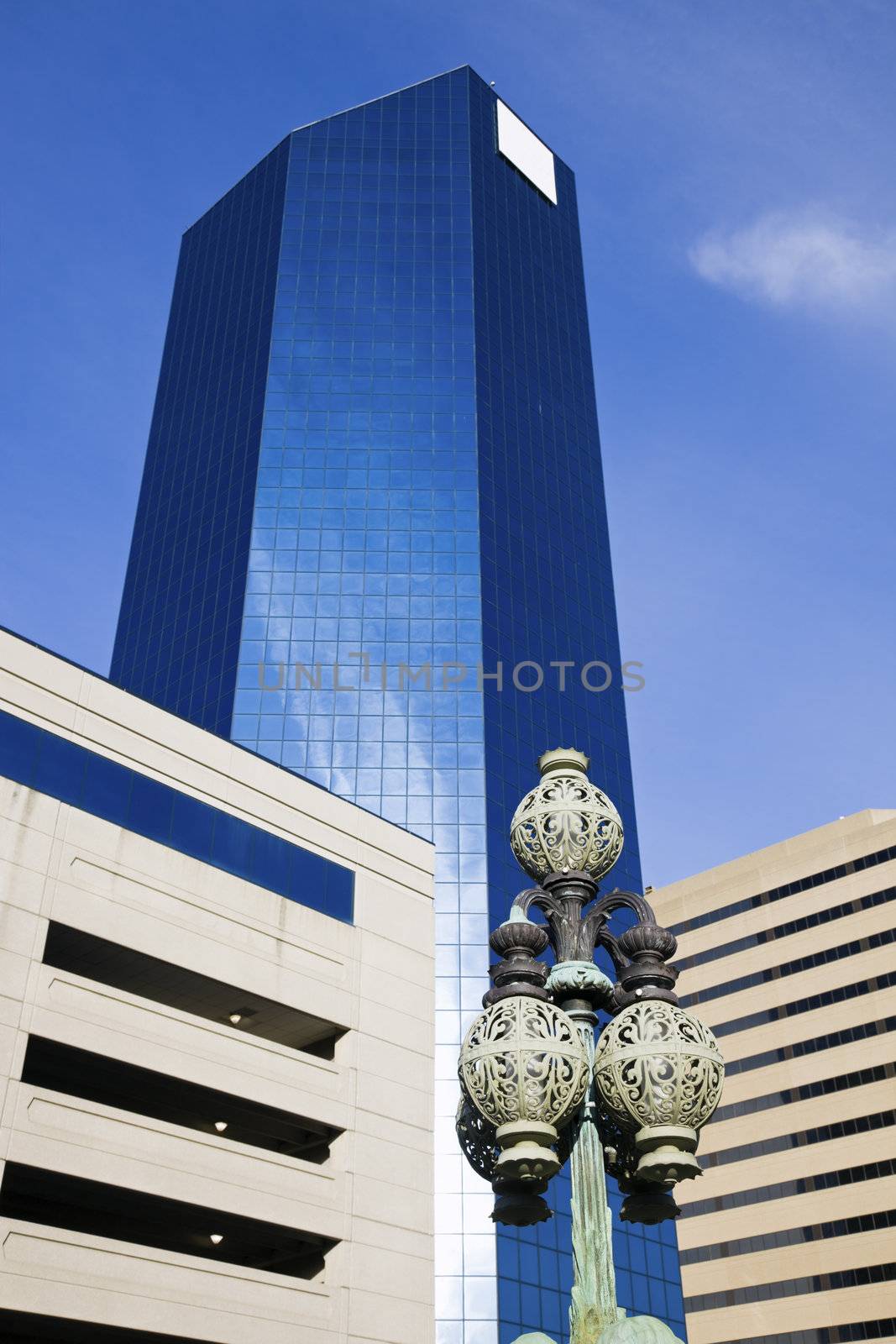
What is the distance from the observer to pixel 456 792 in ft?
204

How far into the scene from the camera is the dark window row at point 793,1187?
70000 millimetres

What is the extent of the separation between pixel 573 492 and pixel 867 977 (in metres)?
34.8

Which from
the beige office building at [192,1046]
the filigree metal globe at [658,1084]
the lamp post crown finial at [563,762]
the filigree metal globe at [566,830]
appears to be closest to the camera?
the filigree metal globe at [658,1084]

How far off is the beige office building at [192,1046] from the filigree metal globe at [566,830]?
70.5ft

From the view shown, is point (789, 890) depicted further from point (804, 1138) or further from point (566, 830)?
point (566, 830)

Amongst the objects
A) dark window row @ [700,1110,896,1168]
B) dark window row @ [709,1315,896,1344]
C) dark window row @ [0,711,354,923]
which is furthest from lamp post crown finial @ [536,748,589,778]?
dark window row @ [709,1315,896,1344]

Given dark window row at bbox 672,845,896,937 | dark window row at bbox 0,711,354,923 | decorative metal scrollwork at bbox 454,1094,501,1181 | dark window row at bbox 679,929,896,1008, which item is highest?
dark window row at bbox 672,845,896,937

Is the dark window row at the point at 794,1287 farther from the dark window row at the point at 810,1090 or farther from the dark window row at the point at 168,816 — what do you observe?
the dark window row at the point at 168,816

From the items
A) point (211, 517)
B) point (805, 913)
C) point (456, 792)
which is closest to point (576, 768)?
point (456, 792)

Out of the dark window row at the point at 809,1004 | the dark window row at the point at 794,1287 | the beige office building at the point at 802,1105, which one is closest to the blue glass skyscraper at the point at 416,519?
the dark window row at the point at 809,1004

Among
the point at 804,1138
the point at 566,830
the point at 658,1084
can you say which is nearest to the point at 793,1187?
the point at 804,1138

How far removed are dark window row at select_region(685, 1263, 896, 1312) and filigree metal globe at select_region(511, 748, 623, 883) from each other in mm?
67354

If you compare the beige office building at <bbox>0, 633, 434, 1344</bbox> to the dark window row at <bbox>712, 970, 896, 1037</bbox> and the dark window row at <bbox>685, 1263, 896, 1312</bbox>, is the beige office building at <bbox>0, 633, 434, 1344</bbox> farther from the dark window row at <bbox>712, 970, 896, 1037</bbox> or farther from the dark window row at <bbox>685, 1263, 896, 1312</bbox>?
the dark window row at <bbox>712, 970, 896, 1037</bbox>

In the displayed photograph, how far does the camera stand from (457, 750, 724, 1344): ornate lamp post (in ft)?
29.0
